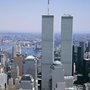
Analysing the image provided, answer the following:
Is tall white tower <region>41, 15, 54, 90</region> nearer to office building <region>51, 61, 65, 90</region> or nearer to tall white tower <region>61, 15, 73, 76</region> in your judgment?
tall white tower <region>61, 15, 73, 76</region>

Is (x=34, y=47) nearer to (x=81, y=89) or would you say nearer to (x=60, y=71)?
(x=60, y=71)

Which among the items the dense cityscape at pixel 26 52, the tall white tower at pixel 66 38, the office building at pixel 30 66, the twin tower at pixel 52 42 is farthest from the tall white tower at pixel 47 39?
the office building at pixel 30 66

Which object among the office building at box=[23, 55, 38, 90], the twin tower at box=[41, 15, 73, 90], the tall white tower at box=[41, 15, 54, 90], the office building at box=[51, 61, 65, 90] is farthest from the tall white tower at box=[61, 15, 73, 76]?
the office building at box=[51, 61, 65, 90]

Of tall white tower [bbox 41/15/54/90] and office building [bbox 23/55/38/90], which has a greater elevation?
tall white tower [bbox 41/15/54/90]

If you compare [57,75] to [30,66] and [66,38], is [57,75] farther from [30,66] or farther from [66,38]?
[66,38]

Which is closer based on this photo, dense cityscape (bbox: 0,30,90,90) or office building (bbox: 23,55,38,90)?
office building (bbox: 23,55,38,90)

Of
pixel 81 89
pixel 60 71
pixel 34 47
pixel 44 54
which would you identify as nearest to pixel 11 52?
pixel 34 47

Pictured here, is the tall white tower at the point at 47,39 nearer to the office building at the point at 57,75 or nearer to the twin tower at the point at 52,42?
the twin tower at the point at 52,42

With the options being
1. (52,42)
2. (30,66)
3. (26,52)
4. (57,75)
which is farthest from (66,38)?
(57,75)

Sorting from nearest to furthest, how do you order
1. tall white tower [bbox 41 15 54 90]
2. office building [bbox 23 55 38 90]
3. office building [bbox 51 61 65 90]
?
1. office building [bbox 51 61 65 90]
2. office building [bbox 23 55 38 90]
3. tall white tower [bbox 41 15 54 90]

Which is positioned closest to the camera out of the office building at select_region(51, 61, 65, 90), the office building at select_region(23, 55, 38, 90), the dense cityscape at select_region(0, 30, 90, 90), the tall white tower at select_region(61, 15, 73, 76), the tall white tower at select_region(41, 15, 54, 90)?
the office building at select_region(51, 61, 65, 90)
